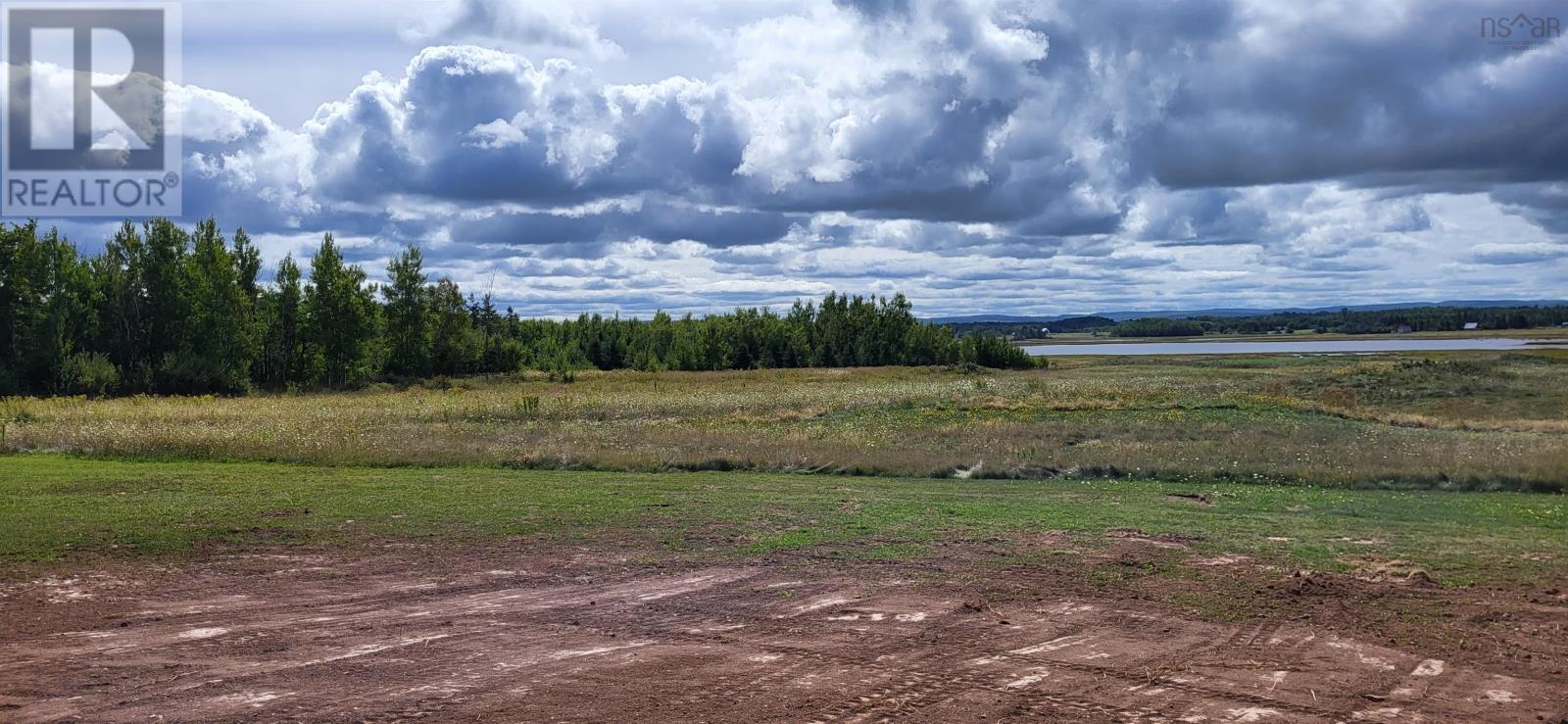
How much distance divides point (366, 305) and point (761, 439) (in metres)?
67.8

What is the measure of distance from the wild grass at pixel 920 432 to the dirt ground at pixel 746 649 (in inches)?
521

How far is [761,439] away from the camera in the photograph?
32469 millimetres

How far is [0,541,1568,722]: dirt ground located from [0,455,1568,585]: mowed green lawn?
5.69 ft

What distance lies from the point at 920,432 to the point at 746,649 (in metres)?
27.6

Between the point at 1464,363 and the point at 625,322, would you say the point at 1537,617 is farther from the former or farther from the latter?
the point at 625,322

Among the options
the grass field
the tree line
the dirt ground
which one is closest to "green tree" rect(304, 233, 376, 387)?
the tree line

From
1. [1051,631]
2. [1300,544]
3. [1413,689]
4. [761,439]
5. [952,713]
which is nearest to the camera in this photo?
[952,713]

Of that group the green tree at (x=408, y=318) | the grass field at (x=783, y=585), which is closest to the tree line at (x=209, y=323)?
the green tree at (x=408, y=318)

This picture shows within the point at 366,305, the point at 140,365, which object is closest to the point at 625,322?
the point at 366,305

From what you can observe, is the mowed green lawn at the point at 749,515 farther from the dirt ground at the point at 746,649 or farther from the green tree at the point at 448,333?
the green tree at the point at 448,333

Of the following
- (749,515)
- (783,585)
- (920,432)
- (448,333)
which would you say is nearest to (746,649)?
(783,585)

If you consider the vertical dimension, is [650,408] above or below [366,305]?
below

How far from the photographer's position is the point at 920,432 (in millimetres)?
36375

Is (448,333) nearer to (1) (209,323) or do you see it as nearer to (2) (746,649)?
(1) (209,323)
